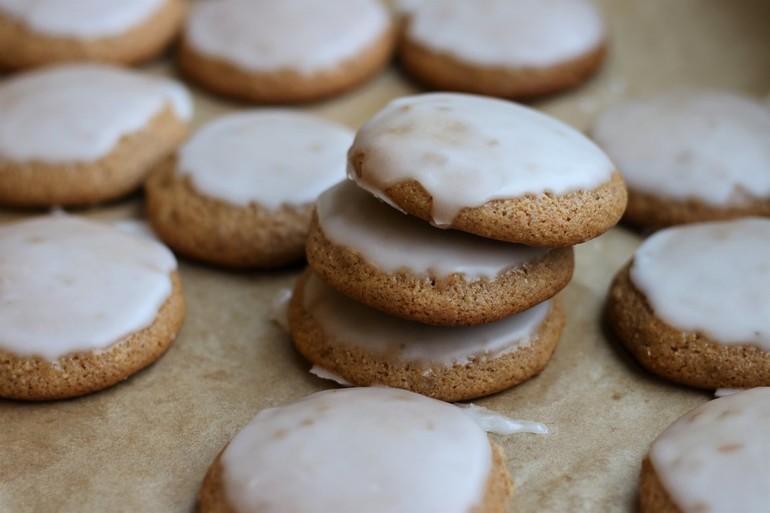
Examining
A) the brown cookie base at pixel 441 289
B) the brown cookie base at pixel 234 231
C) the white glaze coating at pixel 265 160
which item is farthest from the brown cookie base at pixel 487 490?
the white glaze coating at pixel 265 160

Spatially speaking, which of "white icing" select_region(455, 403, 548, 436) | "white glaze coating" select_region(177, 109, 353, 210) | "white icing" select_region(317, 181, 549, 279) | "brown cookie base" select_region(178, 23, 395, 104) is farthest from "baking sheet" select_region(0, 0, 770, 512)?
"brown cookie base" select_region(178, 23, 395, 104)

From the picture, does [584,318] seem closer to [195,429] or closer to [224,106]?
[195,429]

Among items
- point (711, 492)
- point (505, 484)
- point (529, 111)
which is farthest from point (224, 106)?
point (711, 492)

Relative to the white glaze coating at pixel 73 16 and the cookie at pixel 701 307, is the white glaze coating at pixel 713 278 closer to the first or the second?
the cookie at pixel 701 307

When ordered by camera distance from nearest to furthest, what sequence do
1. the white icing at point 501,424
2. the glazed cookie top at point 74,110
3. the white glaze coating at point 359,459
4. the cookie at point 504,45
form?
the white glaze coating at point 359,459, the white icing at point 501,424, the glazed cookie top at point 74,110, the cookie at point 504,45

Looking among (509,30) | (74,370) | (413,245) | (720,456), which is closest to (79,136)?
(74,370)

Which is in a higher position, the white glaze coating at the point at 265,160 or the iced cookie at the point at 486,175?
the iced cookie at the point at 486,175

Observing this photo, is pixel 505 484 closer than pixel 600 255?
Yes

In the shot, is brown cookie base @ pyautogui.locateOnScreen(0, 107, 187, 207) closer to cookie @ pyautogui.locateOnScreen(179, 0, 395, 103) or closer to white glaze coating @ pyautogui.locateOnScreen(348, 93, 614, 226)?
cookie @ pyautogui.locateOnScreen(179, 0, 395, 103)
